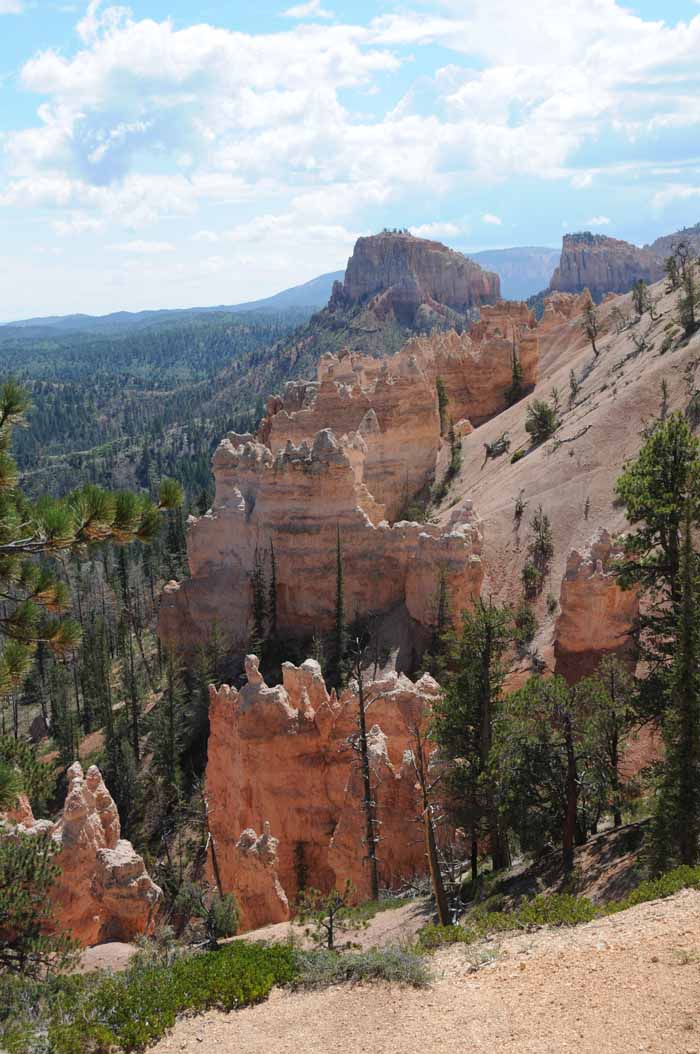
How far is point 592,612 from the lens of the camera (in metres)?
23.9

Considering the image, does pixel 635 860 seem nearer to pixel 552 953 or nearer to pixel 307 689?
pixel 552 953

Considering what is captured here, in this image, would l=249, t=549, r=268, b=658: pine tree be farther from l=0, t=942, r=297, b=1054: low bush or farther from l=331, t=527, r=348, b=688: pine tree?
l=0, t=942, r=297, b=1054: low bush

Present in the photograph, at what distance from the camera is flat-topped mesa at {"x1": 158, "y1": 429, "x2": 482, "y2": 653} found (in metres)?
30.8

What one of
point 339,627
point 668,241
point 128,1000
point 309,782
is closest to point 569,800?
point 128,1000

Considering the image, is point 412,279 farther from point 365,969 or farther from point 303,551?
point 365,969

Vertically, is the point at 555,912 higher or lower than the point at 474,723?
lower

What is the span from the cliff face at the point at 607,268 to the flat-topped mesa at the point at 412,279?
85.7 ft

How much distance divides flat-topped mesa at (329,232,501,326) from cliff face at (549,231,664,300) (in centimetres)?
2612

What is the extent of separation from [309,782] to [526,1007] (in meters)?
12.3

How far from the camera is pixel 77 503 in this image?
8625mm

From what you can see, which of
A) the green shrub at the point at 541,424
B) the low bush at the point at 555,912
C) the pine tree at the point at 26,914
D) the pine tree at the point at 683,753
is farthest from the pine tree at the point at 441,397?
the pine tree at the point at 26,914

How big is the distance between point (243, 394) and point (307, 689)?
17514 cm

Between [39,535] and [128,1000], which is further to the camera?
[128,1000]

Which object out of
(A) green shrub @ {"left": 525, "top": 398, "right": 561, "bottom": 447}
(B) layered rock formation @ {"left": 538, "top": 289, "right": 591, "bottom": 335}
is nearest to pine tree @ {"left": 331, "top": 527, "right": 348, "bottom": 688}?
(A) green shrub @ {"left": 525, "top": 398, "right": 561, "bottom": 447}
